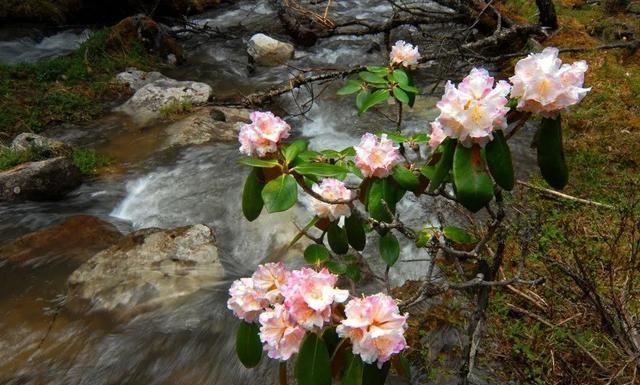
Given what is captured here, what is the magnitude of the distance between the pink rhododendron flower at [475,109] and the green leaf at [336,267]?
973mm

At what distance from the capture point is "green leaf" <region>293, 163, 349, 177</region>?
1521 mm

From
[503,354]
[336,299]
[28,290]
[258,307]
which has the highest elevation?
[336,299]

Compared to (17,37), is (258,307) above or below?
above

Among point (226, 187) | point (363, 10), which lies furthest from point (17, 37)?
point (226, 187)

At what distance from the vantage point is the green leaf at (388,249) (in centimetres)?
200

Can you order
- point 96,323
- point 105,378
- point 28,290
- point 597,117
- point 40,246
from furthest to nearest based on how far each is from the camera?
→ point 597,117, point 40,246, point 28,290, point 96,323, point 105,378

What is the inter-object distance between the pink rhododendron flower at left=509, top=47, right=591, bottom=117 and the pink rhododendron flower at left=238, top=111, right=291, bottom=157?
74cm

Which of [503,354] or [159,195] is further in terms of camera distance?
[159,195]

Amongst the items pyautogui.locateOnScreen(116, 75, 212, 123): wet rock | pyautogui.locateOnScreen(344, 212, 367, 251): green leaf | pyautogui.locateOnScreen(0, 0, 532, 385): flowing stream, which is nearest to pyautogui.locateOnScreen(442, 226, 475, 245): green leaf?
pyautogui.locateOnScreen(344, 212, 367, 251): green leaf

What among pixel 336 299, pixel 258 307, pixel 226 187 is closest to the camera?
pixel 336 299

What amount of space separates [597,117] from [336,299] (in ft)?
13.7

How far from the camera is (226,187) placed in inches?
193

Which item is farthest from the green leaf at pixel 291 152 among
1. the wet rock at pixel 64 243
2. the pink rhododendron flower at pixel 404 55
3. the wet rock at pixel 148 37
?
the wet rock at pixel 148 37

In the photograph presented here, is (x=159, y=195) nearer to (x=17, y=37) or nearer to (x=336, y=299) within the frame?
(x=336, y=299)
